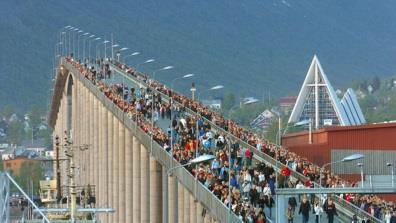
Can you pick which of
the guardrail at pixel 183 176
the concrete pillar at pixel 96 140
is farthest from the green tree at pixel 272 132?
the guardrail at pixel 183 176

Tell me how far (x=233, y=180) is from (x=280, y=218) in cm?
789

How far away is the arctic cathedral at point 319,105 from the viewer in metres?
167

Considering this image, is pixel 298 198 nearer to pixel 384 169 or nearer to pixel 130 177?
pixel 384 169

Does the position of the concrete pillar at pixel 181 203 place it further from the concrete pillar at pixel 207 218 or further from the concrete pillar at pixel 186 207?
the concrete pillar at pixel 207 218

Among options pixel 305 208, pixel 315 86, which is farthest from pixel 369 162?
pixel 315 86

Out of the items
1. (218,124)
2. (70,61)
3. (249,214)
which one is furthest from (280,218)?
(70,61)

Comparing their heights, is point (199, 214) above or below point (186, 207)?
below

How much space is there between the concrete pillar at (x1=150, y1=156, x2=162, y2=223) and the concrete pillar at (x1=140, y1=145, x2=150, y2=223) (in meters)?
2.27

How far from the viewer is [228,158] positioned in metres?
67.3

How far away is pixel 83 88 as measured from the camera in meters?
142

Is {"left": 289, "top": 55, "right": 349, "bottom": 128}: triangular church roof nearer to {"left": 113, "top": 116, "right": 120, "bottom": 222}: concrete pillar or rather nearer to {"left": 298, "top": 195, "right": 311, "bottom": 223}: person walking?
{"left": 113, "top": 116, "right": 120, "bottom": 222}: concrete pillar

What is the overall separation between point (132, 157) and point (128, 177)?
2462 millimetres

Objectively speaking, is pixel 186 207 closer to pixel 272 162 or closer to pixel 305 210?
pixel 272 162

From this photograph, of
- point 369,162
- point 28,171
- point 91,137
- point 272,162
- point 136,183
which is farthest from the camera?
point 28,171
